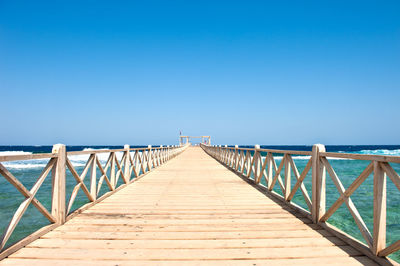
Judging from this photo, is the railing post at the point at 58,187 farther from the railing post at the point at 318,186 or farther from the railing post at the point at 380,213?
the railing post at the point at 380,213

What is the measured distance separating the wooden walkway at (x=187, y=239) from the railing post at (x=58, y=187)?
0.63 feet

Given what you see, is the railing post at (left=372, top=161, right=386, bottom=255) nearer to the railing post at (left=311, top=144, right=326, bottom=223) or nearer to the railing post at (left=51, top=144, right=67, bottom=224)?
the railing post at (left=311, top=144, right=326, bottom=223)

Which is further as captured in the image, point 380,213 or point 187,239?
point 187,239

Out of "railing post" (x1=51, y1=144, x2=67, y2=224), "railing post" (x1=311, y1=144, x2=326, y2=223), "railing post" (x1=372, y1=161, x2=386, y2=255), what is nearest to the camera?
"railing post" (x1=372, y1=161, x2=386, y2=255)

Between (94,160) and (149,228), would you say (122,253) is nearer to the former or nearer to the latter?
(149,228)

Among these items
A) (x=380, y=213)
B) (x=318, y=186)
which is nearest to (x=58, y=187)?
(x=318, y=186)

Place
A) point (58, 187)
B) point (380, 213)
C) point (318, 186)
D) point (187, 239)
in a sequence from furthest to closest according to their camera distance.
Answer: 1. point (318, 186)
2. point (58, 187)
3. point (187, 239)
4. point (380, 213)

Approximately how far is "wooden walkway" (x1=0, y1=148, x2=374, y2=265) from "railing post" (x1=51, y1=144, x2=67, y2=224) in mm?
192

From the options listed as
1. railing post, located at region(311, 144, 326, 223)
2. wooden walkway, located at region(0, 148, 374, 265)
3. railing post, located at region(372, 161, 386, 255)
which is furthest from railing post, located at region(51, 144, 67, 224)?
railing post, located at region(372, 161, 386, 255)

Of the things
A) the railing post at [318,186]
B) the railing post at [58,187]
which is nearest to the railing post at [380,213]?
the railing post at [318,186]

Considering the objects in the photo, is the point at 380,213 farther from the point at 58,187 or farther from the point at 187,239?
the point at 58,187

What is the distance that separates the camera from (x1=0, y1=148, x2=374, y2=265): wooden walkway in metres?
2.77

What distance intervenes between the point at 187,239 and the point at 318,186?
83.6 inches

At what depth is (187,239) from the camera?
3322 millimetres
